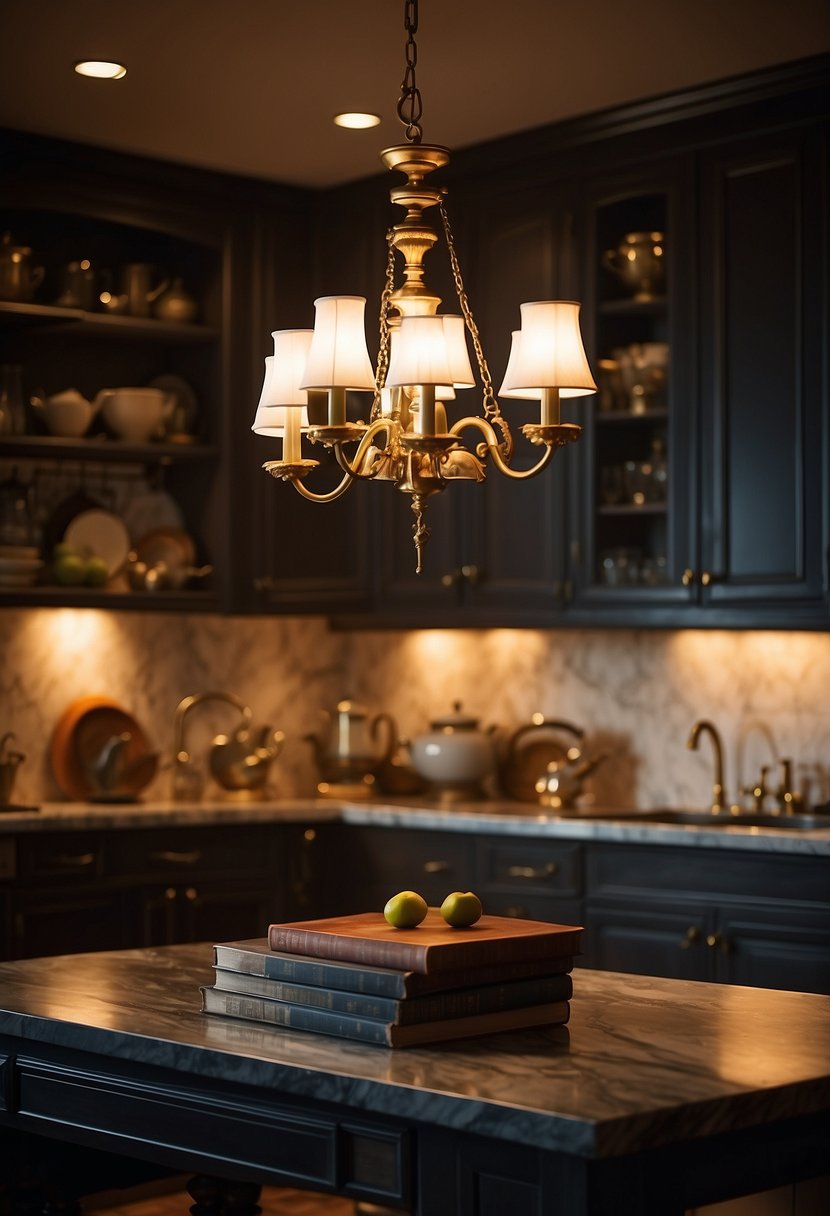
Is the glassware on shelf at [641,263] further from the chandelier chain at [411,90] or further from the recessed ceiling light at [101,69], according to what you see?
the recessed ceiling light at [101,69]

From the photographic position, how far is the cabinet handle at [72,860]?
4.77m

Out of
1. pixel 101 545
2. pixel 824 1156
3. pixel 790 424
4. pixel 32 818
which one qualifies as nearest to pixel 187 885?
pixel 32 818

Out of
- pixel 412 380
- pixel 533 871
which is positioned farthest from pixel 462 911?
pixel 533 871

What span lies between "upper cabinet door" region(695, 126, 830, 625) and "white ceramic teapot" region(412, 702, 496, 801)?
103 centimetres

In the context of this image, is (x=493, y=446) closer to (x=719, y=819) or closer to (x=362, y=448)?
(x=362, y=448)

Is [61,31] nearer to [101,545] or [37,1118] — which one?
[101,545]

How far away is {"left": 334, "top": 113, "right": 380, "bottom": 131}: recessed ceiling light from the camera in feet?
16.0

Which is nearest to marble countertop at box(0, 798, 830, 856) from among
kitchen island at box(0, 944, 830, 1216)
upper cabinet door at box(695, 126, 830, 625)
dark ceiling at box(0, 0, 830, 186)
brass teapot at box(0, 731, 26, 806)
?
brass teapot at box(0, 731, 26, 806)

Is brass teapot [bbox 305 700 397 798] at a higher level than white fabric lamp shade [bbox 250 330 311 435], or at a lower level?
lower

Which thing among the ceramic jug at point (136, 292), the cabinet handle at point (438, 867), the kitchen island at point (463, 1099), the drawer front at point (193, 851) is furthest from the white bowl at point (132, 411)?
the kitchen island at point (463, 1099)

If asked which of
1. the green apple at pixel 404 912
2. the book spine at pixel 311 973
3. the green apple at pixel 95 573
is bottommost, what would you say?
the book spine at pixel 311 973

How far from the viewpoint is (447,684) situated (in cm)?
589

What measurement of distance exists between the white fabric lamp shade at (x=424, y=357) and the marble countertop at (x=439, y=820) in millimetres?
2018

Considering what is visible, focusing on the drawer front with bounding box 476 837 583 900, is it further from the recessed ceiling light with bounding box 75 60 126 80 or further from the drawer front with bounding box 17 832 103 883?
the recessed ceiling light with bounding box 75 60 126 80
